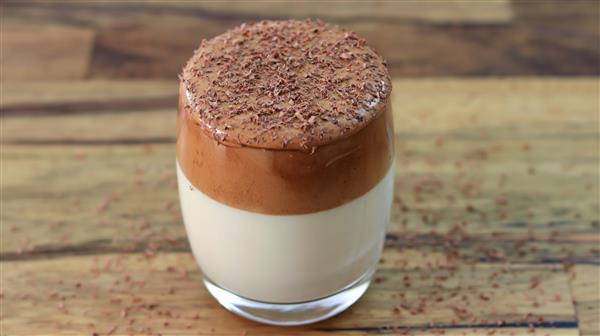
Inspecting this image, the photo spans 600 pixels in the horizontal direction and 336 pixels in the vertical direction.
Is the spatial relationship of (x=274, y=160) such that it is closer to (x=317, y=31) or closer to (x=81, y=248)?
(x=317, y=31)

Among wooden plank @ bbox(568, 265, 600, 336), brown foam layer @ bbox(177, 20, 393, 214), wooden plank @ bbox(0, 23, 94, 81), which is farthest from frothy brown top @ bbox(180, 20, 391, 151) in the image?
wooden plank @ bbox(0, 23, 94, 81)

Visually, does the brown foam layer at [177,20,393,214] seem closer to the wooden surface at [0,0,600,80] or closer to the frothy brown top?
the frothy brown top

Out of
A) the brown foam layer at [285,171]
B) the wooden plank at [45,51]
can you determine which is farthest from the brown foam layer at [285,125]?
the wooden plank at [45,51]

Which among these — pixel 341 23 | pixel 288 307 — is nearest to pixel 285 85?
pixel 288 307

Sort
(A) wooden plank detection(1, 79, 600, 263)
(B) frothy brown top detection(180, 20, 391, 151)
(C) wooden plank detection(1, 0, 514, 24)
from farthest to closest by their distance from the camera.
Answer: (C) wooden plank detection(1, 0, 514, 24) → (A) wooden plank detection(1, 79, 600, 263) → (B) frothy brown top detection(180, 20, 391, 151)

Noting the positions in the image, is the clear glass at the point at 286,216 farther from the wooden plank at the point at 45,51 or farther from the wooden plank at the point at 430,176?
the wooden plank at the point at 45,51

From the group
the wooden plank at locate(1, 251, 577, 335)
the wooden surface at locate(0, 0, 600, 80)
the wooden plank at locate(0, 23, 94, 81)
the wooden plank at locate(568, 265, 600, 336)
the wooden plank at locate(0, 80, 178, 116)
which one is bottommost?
the wooden plank at locate(1, 251, 577, 335)
